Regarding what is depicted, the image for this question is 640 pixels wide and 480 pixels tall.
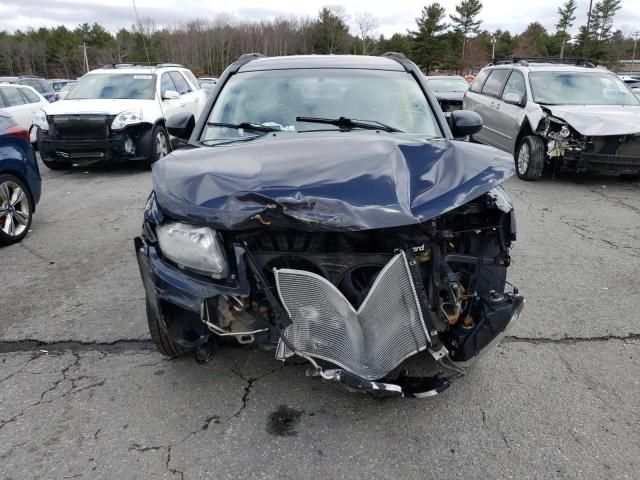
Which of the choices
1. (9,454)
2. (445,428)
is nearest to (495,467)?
(445,428)

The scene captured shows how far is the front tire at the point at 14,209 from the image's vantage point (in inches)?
216

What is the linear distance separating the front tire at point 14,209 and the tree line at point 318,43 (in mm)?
57738

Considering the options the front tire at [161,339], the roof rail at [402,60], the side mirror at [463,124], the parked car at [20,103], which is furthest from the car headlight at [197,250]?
the parked car at [20,103]

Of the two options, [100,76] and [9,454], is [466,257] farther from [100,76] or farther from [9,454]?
[100,76]

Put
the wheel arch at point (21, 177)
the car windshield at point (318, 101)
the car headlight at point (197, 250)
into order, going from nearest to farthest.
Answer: the car headlight at point (197, 250) → the car windshield at point (318, 101) → the wheel arch at point (21, 177)

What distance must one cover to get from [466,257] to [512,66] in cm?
831

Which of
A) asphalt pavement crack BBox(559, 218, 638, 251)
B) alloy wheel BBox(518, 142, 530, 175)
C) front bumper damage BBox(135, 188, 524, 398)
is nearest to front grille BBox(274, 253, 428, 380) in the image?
front bumper damage BBox(135, 188, 524, 398)

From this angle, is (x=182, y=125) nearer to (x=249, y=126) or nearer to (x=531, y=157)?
(x=249, y=126)

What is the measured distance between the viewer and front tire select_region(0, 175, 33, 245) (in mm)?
5496

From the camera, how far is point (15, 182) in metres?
5.68

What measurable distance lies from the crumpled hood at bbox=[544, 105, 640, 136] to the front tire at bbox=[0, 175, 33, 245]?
7.34 m

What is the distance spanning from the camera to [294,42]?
81.6 meters

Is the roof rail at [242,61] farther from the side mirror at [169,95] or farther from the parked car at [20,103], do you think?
the parked car at [20,103]

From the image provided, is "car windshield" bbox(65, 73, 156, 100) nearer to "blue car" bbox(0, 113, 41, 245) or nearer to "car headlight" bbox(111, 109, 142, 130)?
"car headlight" bbox(111, 109, 142, 130)
